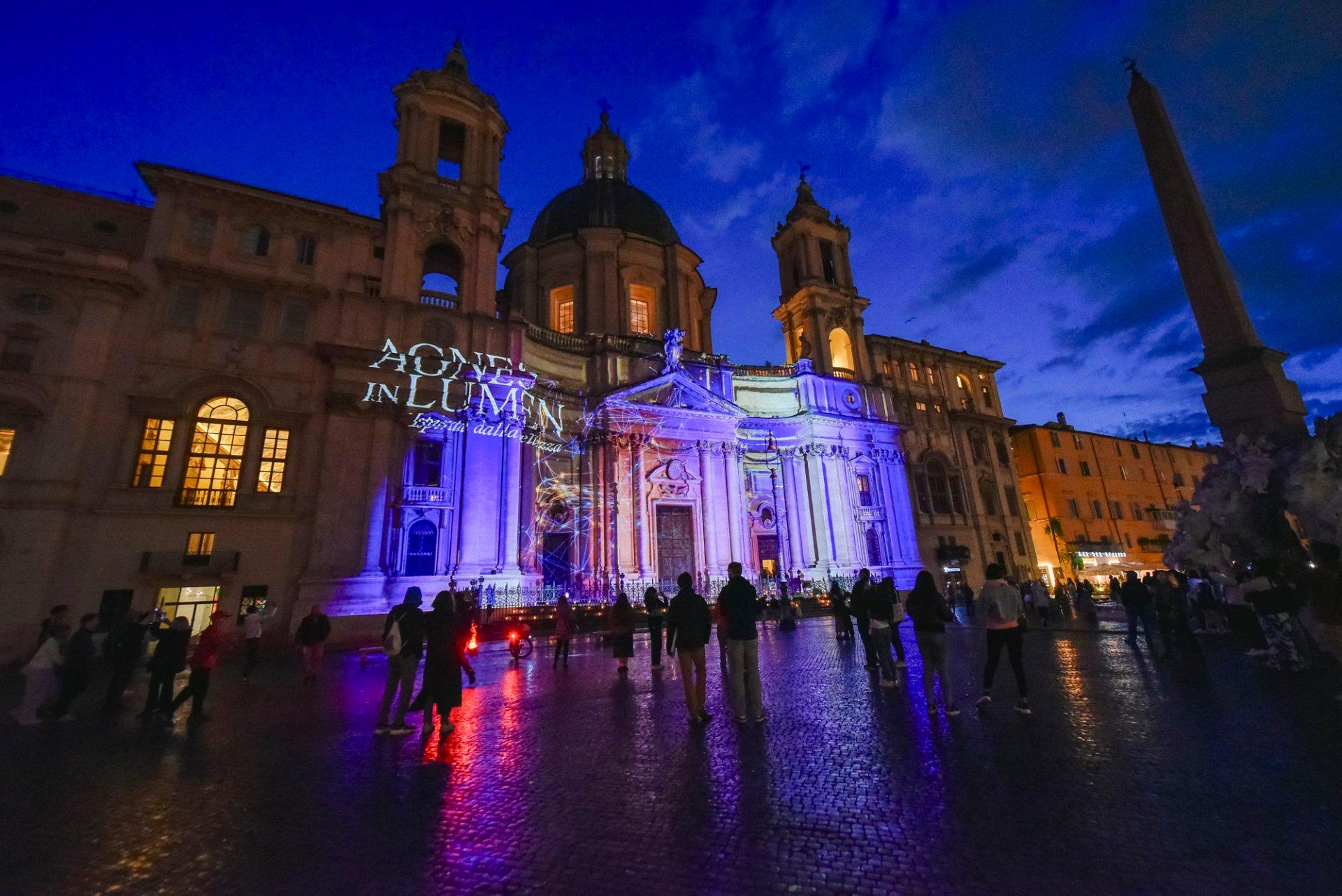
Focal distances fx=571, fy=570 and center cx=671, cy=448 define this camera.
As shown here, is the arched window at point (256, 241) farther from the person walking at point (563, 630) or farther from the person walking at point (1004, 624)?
the person walking at point (1004, 624)

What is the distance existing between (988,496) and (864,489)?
32.2 feet

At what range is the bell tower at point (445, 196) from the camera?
79.5 feet

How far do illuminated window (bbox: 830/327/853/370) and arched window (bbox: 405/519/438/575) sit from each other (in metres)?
26.1

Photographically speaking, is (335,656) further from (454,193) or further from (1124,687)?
(454,193)

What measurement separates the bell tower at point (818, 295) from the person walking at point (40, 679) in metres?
33.1

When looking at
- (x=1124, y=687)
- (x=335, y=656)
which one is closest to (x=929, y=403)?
(x=1124, y=687)

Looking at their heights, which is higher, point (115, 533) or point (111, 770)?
point (115, 533)

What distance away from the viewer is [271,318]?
2112 cm

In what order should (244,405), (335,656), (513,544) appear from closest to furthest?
1. (335,656)
2. (244,405)
3. (513,544)

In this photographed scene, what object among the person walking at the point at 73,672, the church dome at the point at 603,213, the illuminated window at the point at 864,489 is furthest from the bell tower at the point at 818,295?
the person walking at the point at 73,672

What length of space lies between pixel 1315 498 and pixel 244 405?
88.4 ft

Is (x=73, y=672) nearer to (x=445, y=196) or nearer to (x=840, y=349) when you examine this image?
(x=445, y=196)

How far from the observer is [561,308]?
110 ft

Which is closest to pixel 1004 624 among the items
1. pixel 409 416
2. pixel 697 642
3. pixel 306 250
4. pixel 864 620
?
pixel 864 620
